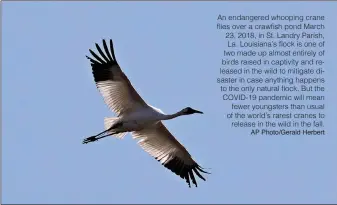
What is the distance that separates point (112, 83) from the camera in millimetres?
12727

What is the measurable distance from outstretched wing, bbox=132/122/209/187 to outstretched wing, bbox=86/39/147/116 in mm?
1293

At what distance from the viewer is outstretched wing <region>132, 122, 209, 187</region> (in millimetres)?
14055

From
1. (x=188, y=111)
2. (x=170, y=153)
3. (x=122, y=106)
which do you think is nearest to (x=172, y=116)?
(x=188, y=111)

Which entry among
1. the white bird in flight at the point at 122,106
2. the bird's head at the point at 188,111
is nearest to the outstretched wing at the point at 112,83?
the white bird in flight at the point at 122,106

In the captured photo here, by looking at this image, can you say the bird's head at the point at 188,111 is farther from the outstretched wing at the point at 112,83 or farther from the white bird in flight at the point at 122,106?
the outstretched wing at the point at 112,83

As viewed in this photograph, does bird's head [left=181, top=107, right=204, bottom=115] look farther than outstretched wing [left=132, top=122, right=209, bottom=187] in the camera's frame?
No


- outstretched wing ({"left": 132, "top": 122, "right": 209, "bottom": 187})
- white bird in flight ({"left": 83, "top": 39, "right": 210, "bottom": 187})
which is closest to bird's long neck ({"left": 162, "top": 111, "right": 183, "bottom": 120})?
white bird in flight ({"left": 83, "top": 39, "right": 210, "bottom": 187})

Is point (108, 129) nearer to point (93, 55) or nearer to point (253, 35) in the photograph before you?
point (93, 55)

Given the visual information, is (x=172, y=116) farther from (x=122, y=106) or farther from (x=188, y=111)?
(x=122, y=106)

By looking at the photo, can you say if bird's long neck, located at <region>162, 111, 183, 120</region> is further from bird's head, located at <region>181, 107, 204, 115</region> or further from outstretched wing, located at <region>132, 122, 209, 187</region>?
outstretched wing, located at <region>132, 122, 209, 187</region>

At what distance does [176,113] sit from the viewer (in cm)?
1312

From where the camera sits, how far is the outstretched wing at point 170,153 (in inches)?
553

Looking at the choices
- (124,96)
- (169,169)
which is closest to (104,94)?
(124,96)

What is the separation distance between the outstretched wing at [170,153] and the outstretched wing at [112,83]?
1.29 m
